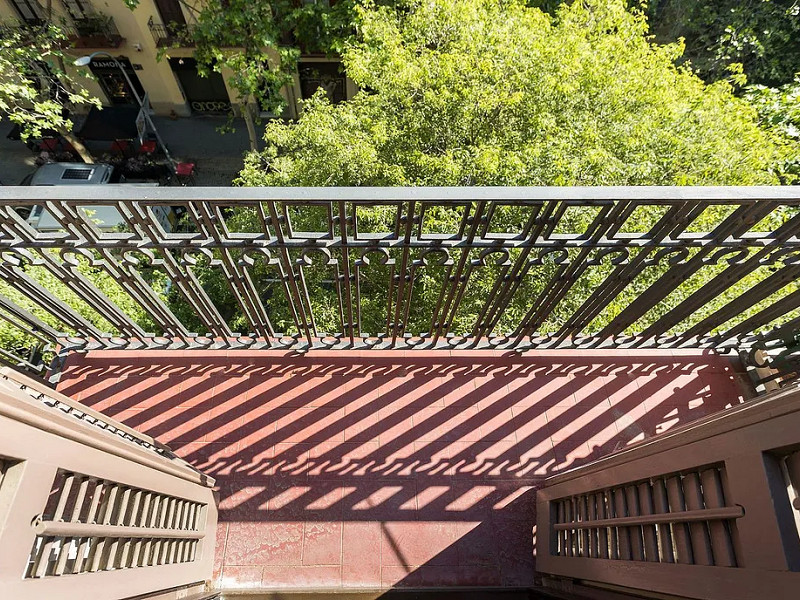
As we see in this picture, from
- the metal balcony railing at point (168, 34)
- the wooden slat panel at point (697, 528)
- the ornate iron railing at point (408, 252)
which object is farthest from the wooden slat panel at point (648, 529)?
the metal balcony railing at point (168, 34)

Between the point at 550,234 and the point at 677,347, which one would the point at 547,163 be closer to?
the point at 677,347

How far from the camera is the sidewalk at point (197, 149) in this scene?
11.6 metres

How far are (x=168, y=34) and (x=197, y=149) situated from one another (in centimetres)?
268

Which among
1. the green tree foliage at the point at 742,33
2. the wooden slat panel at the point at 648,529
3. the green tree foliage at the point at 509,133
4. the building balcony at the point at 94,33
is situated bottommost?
the wooden slat panel at the point at 648,529

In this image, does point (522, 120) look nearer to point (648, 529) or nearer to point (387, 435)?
point (387, 435)

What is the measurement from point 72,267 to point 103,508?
124 centimetres

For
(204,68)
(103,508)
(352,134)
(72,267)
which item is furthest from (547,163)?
(204,68)

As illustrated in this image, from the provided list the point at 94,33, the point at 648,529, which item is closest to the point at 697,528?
the point at 648,529

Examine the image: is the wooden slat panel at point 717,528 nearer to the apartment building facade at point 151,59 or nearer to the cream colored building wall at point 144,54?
the apartment building facade at point 151,59

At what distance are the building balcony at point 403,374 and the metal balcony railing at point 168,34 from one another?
9489 mm

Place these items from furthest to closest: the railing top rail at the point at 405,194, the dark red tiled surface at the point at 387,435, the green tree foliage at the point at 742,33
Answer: the green tree foliage at the point at 742,33 < the dark red tiled surface at the point at 387,435 < the railing top rail at the point at 405,194

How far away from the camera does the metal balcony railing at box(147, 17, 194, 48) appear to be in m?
10.9

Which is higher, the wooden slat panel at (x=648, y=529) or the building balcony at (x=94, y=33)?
the building balcony at (x=94, y=33)

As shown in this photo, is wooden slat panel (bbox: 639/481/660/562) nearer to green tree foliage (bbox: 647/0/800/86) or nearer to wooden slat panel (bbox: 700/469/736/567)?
wooden slat panel (bbox: 700/469/736/567)
